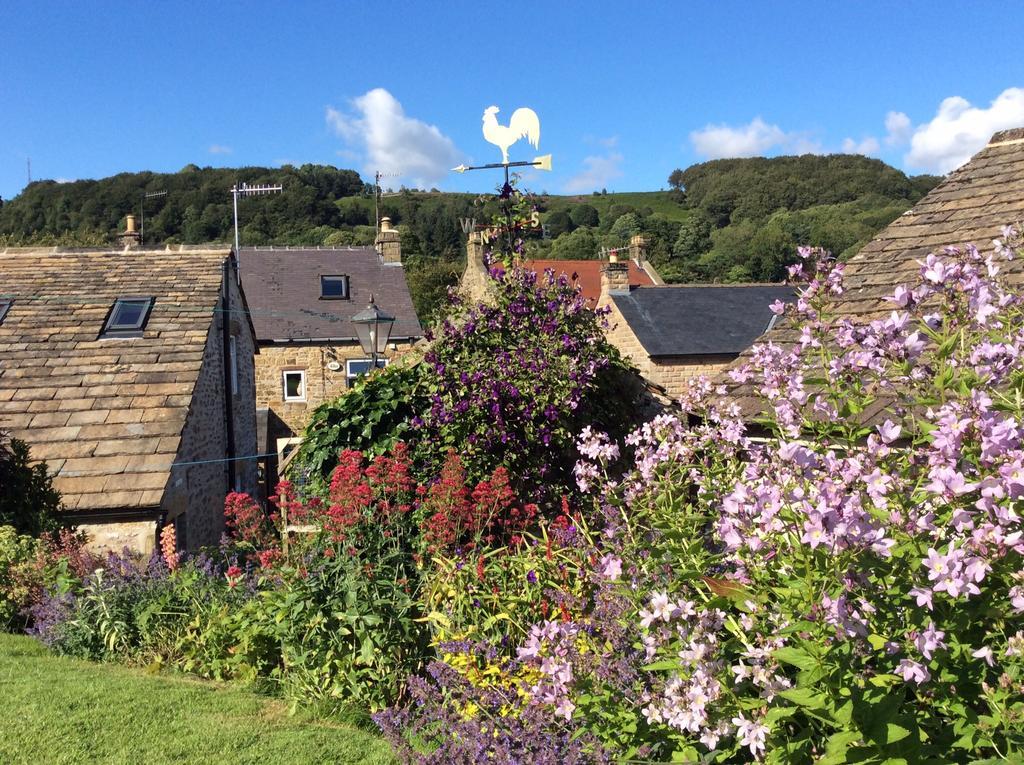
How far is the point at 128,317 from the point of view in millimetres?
14484

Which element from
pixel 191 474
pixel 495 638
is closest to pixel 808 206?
pixel 191 474

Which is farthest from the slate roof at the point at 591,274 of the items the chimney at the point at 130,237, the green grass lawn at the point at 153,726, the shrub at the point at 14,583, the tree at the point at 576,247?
the green grass lawn at the point at 153,726

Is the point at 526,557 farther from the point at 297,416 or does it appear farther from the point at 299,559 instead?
the point at 297,416

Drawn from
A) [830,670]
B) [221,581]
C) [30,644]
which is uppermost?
[830,670]

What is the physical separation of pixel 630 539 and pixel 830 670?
139cm

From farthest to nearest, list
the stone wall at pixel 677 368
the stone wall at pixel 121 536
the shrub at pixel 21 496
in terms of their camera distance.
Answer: the stone wall at pixel 677 368 → the stone wall at pixel 121 536 → the shrub at pixel 21 496

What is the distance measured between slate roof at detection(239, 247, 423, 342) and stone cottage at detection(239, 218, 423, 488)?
0.04 metres

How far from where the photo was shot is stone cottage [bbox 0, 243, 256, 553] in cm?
1117

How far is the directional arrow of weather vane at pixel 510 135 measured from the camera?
888 centimetres

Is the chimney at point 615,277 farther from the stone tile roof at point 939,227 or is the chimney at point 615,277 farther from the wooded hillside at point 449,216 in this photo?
the wooded hillside at point 449,216

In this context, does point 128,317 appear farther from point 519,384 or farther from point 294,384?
point 294,384

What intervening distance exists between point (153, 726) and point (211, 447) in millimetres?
10028

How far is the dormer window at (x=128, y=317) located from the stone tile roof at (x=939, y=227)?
10628mm

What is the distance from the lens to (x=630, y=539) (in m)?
3.74
